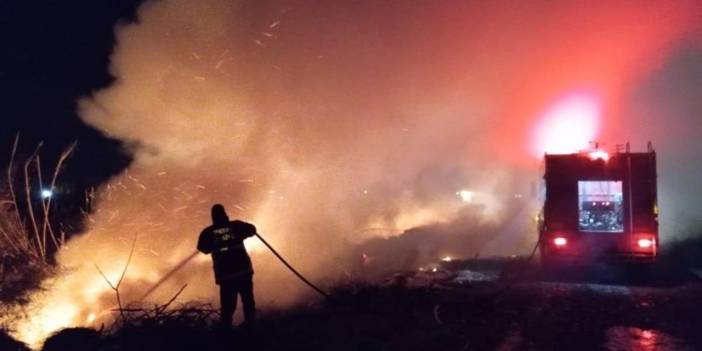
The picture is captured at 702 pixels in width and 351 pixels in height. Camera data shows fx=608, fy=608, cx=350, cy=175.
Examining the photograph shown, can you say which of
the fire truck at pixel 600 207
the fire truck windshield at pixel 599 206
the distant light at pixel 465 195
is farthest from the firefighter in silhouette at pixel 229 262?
the distant light at pixel 465 195

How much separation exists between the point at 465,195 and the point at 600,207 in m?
15.9

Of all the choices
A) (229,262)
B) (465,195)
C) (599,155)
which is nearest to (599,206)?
(599,155)

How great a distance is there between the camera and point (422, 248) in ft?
63.2

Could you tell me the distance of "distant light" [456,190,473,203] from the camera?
28.6 metres

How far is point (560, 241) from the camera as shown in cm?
1270

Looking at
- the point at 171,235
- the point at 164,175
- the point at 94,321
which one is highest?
the point at 164,175

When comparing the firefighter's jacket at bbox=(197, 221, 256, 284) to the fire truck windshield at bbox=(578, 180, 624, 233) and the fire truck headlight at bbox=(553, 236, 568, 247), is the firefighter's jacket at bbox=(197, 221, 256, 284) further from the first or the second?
the fire truck windshield at bbox=(578, 180, 624, 233)

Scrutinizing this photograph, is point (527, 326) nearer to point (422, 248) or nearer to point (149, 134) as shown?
point (149, 134)

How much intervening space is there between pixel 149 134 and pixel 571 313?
31.8 feet

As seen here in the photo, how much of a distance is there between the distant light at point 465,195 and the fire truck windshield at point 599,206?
608 inches

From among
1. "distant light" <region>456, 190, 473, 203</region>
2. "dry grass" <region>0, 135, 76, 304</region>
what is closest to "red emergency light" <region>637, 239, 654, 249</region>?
"dry grass" <region>0, 135, 76, 304</region>

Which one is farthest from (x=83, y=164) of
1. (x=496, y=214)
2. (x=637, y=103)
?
(x=637, y=103)

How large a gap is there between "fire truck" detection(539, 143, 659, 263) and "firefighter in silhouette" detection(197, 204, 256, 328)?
7.57 m

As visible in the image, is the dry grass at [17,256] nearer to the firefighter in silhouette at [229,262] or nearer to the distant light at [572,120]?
the firefighter in silhouette at [229,262]
